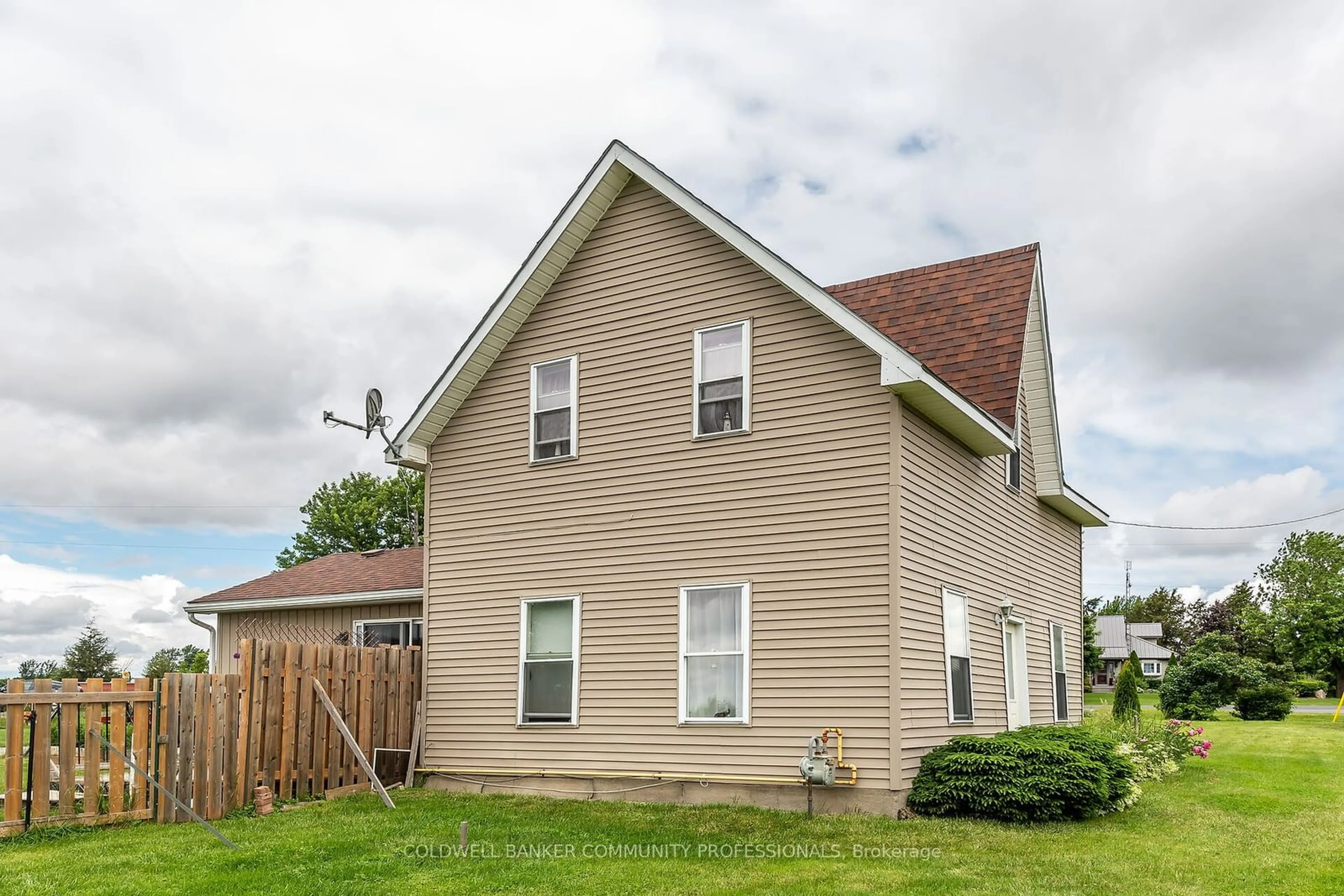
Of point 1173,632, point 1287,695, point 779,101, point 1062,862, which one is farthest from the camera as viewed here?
point 1173,632

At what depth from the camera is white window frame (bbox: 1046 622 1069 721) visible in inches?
726

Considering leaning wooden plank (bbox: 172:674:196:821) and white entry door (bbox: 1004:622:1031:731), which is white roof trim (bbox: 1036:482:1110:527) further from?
leaning wooden plank (bbox: 172:674:196:821)

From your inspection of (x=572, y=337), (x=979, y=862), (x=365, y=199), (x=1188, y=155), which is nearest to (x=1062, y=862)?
(x=979, y=862)

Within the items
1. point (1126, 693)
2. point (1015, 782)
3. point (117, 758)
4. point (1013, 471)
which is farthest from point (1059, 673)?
point (117, 758)

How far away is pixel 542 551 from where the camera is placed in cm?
1459

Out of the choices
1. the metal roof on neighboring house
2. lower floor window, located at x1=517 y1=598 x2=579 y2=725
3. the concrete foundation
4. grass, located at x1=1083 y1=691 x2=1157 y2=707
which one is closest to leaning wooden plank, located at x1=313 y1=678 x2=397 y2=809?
the concrete foundation

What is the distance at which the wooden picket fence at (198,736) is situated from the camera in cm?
1072

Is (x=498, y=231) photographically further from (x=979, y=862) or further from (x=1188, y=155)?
(x=979, y=862)

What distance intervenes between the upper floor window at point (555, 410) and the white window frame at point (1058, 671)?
905 centimetres

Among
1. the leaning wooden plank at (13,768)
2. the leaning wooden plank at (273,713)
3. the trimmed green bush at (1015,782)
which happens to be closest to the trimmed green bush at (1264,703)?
the trimmed green bush at (1015,782)

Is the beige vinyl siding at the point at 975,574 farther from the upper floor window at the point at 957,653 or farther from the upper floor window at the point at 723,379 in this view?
the upper floor window at the point at 723,379

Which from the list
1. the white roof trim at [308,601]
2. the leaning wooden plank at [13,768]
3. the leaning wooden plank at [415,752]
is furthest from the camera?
the white roof trim at [308,601]

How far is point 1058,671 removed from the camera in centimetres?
1905

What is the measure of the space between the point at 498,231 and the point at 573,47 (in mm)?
5048
